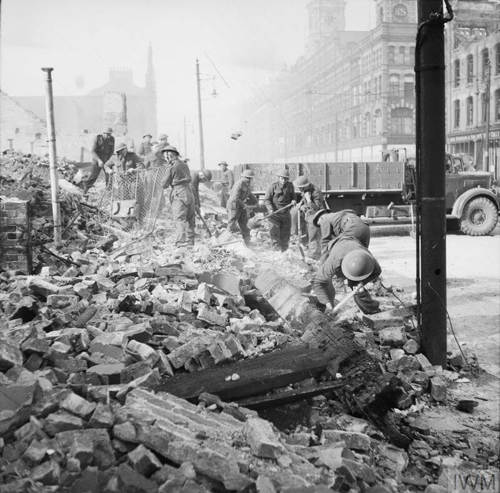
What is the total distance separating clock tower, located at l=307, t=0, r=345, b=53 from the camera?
68500mm

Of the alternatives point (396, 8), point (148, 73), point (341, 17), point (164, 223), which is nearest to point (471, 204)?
point (164, 223)

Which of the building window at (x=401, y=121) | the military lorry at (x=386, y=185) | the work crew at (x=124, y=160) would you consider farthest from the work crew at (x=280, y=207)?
the building window at (x=401, y=121)

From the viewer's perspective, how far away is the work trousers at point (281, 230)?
1095 centimetres

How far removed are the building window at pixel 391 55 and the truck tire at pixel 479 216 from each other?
3100cm

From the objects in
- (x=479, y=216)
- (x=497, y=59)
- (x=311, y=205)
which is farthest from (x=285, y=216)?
(x=497, y=59)

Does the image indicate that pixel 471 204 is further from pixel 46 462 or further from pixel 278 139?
pixel 278 139

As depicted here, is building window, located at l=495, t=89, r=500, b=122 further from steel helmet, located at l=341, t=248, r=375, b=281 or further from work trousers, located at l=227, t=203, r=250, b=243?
steel helmet, located at l=341, t=248, r=375, b=281

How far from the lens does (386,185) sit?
15.0 m

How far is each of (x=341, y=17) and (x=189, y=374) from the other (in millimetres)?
76620

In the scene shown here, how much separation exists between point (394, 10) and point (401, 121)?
30.3 feet

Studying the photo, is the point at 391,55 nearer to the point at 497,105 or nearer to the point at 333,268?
the point at 497,105

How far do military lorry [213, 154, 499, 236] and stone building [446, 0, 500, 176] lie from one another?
19.2 m

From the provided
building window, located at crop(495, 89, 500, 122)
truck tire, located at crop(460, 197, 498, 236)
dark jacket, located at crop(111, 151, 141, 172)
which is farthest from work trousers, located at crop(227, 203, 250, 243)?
building window, located at crop(495, 89, 500, 122)

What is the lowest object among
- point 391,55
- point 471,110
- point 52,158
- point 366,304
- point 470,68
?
point 366,304
